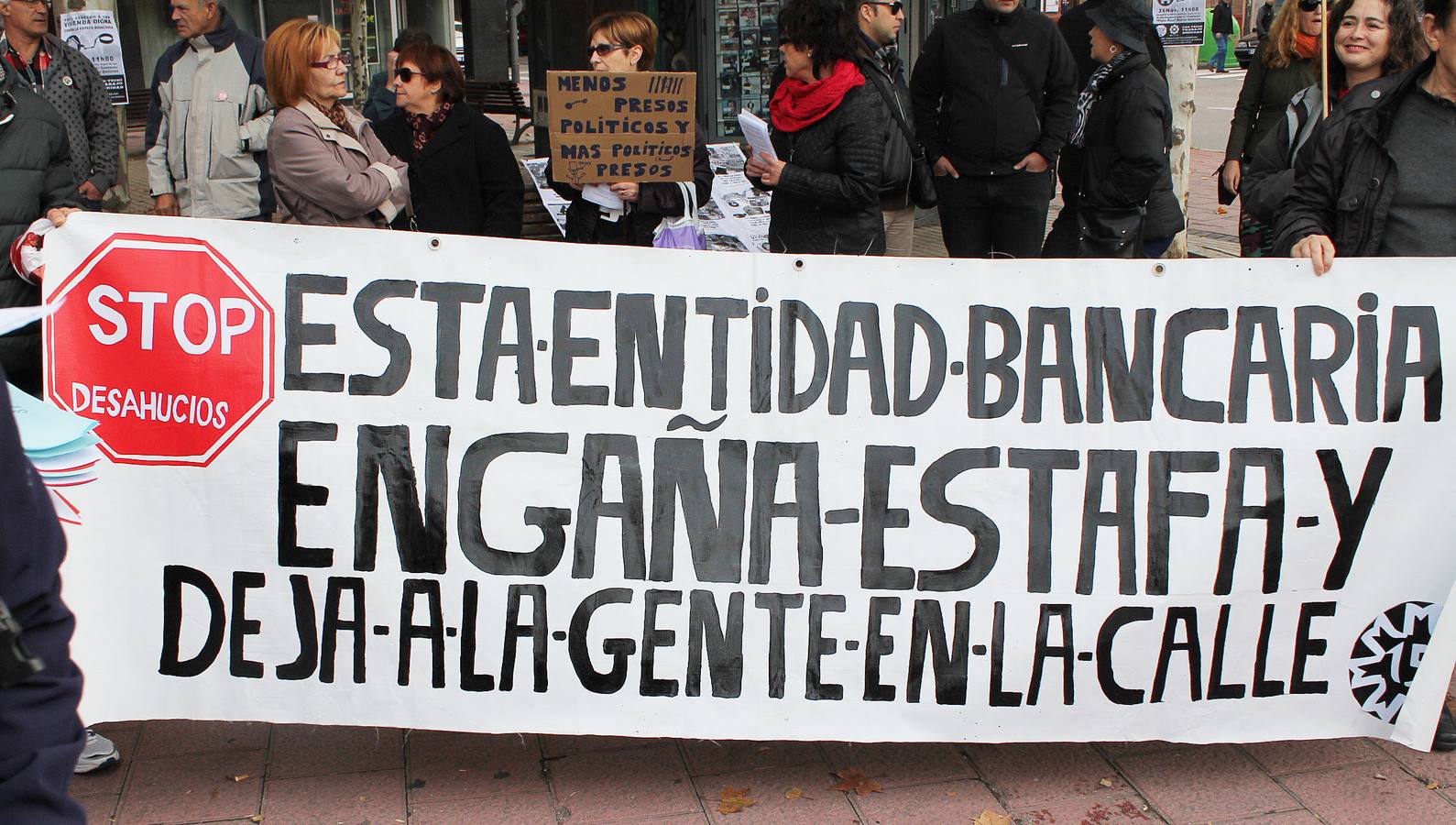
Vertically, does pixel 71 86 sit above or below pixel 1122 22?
below

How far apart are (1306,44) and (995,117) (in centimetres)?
181

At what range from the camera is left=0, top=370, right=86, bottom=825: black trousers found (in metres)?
1.47

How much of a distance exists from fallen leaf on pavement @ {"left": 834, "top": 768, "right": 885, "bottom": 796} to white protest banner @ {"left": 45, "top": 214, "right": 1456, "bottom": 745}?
0.16 m

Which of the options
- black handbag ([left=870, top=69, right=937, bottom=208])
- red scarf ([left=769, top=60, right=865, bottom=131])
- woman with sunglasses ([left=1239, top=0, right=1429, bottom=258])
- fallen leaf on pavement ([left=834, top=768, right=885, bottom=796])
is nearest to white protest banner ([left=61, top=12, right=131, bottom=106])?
red scarf ([left=769, top=60, right=865, bottom=131])

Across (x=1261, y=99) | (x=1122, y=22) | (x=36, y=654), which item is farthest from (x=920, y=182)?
(x=36, y=654)

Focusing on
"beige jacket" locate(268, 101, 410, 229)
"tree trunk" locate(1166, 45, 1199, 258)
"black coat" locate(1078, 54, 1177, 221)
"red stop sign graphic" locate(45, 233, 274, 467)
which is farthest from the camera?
"tree trunk" locate(1166, 45, 1199, 258)

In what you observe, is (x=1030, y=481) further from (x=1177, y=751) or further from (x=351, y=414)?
(x=351, y=414)

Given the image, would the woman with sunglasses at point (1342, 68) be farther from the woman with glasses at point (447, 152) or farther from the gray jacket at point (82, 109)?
the gray jacket at point (82, 109)

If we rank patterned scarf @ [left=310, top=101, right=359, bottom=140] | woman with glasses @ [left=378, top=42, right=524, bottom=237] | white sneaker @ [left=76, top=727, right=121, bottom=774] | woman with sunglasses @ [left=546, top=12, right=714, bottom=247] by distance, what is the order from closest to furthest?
white sneaker @ [left=76, top=727, right=121, bottom=774] < patterned scarf @ [left=310, top=101, right=359, bottom=140] < woman with glasses @ [left=378, top=42, right=524, bottom=237] < woman with sunglasses @ [left=546, top=12, right=714, bottom=247]

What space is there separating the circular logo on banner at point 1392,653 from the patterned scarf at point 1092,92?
9.15 feet

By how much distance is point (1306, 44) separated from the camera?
6453 millimetres

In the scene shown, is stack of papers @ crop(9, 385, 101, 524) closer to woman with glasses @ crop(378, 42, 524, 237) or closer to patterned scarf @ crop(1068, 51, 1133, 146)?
woman with glasses @ crop(378, 42, 524, 237)

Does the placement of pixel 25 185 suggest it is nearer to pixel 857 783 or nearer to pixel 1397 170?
pixel 857 783

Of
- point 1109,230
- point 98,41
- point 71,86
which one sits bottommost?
point 1109,230
